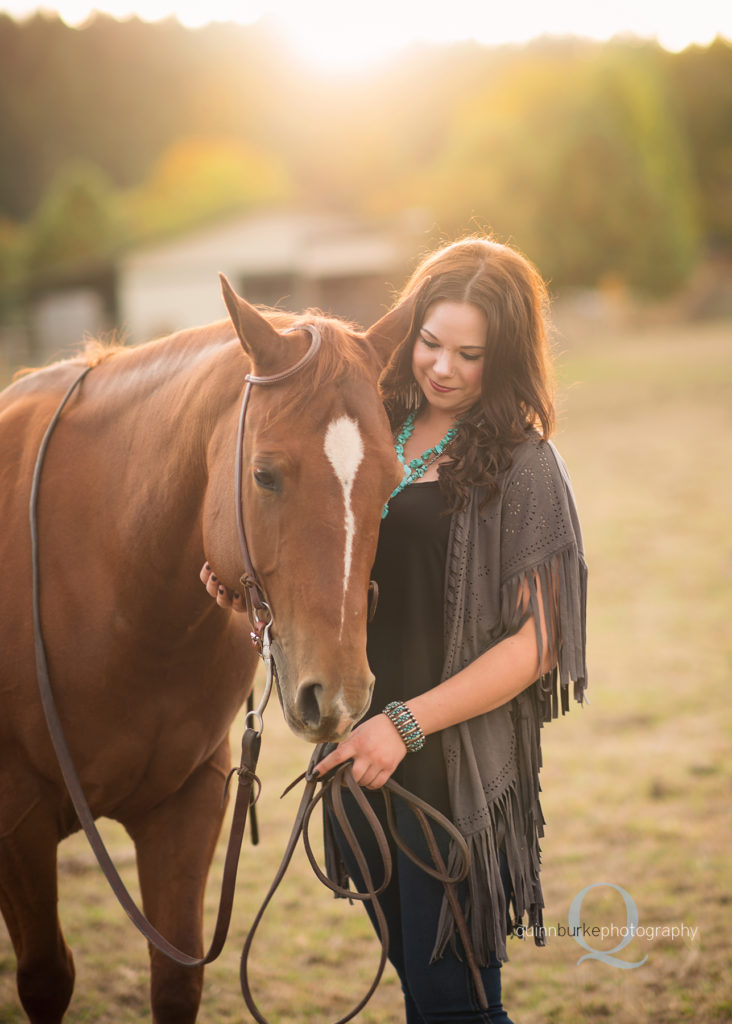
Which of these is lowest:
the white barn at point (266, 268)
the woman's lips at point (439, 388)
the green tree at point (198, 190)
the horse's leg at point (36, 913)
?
the horse's leg at point (36, 913)

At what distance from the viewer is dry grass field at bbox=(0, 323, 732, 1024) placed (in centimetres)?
306

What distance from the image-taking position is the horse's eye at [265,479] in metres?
1.70

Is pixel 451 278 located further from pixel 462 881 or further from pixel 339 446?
pixel 462 881

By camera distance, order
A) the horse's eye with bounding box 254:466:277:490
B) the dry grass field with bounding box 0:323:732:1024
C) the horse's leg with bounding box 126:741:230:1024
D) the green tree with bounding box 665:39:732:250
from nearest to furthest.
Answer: the horse's eye with bounding box 254:466:277:490 → the horse's leg with bounding box 126:741:230:1024 → the dry grass field with bounding box 0:323:732:1024 → the green tree with bounding box 665:39:732:250

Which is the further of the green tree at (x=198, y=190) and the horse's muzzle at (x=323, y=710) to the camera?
the green tree at (x=198, y=190)

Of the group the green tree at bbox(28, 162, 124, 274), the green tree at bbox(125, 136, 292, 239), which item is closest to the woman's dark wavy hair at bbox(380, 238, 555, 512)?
the green tree at bbox(28, 162, 124, 274)

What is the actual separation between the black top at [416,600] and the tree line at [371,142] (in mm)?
27089

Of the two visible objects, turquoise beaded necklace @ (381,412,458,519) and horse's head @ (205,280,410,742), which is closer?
horse's head @ (205,280,410,742)

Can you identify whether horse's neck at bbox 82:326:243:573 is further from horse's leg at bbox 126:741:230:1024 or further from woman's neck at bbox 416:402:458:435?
horse's leg at bbox 126:741:230:1024

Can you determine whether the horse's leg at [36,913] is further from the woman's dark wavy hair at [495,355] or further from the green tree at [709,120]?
the green tree at [709,120]

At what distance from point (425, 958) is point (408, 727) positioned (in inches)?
21.2

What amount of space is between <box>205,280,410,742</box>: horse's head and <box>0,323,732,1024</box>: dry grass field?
824 mm

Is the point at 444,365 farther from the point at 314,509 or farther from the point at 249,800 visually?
the point at 249,800

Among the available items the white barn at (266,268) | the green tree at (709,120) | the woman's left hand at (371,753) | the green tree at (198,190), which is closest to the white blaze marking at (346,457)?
the woman's left hand at (371,753)
